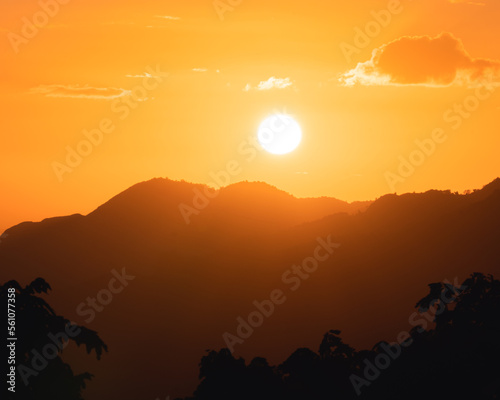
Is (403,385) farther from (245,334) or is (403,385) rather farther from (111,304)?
(111,304)

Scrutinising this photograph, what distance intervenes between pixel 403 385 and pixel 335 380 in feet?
6.35

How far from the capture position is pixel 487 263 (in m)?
172

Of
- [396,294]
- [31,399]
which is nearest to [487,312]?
[31,399]

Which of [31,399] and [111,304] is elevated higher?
[111,304]
